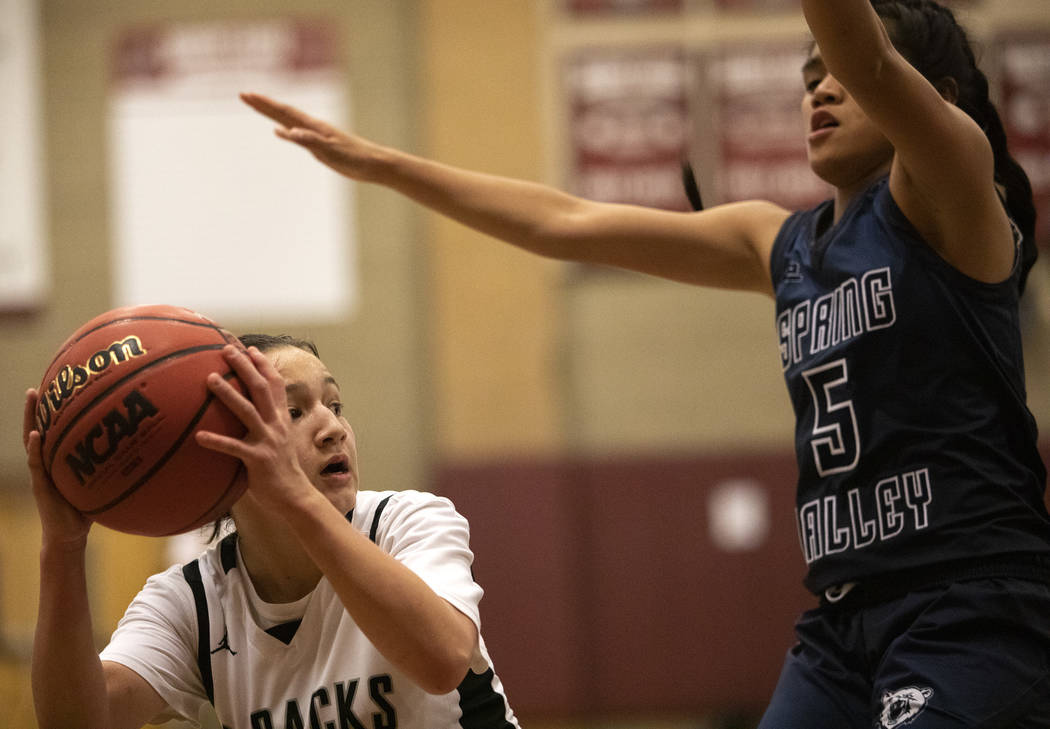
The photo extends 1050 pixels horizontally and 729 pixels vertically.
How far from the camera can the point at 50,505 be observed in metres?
2.06

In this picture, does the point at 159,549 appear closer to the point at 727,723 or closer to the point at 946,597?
the point at 727,723

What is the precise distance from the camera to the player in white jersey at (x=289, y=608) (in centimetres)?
183

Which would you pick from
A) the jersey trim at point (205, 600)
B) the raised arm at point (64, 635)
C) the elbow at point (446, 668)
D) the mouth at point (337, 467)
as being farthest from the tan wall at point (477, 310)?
the elbow at point (446, 668)

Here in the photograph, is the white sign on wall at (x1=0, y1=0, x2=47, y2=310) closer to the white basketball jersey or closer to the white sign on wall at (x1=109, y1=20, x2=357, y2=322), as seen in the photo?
the white sign on wall at (x1=109, y1=20, x2=357, y2=322)

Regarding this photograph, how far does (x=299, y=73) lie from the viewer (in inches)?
364

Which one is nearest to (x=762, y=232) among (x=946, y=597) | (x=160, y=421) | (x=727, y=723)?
(x=946, y=597)

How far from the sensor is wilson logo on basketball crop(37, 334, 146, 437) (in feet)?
6.57

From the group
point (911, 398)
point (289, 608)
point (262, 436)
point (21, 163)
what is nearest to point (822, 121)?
point (911, 398)

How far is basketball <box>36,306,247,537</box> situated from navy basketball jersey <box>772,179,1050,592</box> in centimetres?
116

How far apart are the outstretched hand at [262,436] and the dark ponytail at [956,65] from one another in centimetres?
146

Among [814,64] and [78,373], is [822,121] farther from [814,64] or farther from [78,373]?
[78,373]

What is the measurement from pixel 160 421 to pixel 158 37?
8149 millimetres

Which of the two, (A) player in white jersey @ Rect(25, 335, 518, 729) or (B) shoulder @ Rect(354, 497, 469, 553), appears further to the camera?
(B) shoulder @ Rect(354, 497, 469, 553)

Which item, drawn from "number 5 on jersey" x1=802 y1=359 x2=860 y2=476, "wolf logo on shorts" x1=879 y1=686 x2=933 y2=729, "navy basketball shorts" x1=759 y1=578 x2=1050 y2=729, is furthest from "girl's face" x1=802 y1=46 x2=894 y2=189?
"wolf logo on shorts" x1=879 y1=686 x2=933 y2=729
